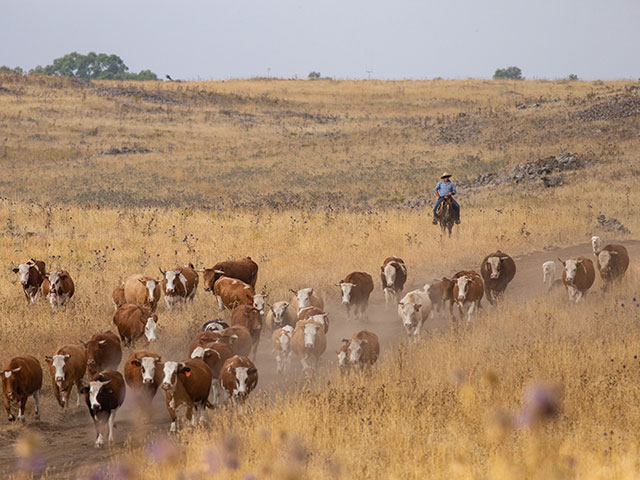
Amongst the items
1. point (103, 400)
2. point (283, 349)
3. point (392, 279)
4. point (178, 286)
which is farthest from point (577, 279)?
point (103, 400)

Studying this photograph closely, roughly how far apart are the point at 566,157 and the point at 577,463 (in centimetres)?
3620

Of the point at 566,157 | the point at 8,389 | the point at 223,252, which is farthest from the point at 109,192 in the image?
the point at 8,389

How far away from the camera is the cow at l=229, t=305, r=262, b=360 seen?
47.4 ft

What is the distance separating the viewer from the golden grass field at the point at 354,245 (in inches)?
324

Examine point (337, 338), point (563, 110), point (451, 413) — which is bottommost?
point (337, 338)

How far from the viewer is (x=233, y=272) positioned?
1817cm

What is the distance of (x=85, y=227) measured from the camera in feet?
86.6

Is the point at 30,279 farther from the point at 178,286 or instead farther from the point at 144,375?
the point at 144,375

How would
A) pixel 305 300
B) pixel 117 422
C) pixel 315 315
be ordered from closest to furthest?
pixel 117 422 → pixel 315 315 → pixel 305 300

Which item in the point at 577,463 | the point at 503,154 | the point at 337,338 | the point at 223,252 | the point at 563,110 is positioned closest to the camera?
the point at 577,463

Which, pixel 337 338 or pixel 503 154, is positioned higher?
pixel 503 154

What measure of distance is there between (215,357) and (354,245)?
11.4 m

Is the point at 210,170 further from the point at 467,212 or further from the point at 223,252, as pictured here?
the point at 223,252

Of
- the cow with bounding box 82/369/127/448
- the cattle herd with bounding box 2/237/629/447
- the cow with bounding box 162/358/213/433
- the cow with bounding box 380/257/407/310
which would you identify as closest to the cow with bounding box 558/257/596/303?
the cattle herd with bounding box 2/237/629/447
